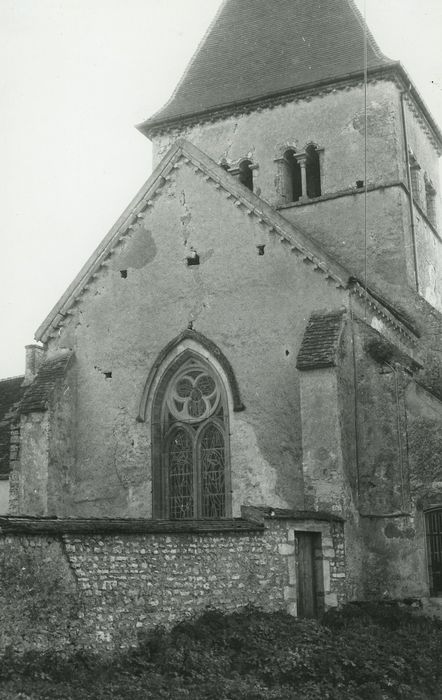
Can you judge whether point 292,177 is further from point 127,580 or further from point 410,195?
point 127,580

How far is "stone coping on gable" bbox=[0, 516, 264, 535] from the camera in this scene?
10773mm

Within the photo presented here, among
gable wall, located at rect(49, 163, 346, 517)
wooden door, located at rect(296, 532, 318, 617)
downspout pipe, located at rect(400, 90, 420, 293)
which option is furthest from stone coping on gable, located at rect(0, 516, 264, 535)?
downspout pipe, located at rect(400, 90, 420, 293)

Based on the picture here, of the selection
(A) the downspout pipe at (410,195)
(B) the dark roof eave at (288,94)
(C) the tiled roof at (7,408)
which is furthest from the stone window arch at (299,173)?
(C) the tiled roof at (7,408)

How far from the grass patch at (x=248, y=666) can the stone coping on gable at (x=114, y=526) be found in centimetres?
129

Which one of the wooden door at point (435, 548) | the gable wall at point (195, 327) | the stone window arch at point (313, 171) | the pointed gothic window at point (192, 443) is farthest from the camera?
the stone window arch at point (313, 171)

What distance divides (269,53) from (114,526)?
64.1 ft

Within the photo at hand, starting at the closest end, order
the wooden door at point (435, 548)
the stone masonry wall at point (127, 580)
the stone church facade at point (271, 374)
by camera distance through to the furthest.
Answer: the stone masonry wall at point (127, 580) → the stone church facade at point (271, 374) → the wooden door at point (435, 548)

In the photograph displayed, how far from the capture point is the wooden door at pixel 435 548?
55.2ft

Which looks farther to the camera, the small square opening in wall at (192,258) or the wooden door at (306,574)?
the small square opening in wall at (192,258)

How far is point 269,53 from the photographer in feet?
89.0

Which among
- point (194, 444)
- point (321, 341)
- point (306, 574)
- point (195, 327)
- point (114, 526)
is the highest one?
point (195, 327)

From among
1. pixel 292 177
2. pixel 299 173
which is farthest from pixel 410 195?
pixel 292 177

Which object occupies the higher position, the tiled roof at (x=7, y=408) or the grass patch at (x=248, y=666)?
the tiled roof at (x=7, y=408)

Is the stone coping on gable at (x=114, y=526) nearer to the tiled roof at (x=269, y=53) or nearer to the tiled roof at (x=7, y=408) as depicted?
the tiled roof at (x=7, y=408)
